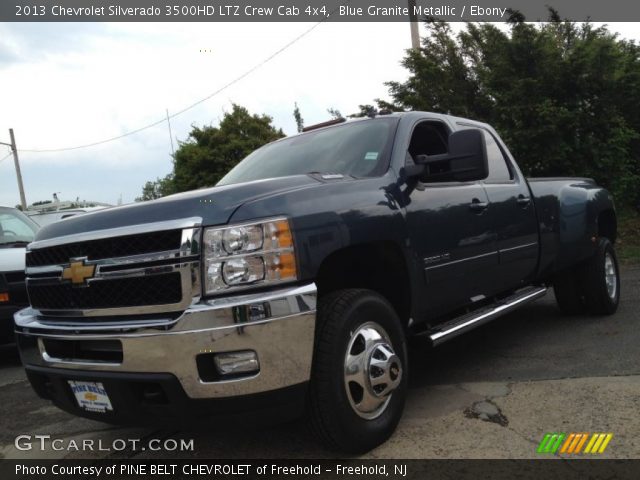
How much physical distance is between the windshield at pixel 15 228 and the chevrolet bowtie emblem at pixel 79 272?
360 centimetres

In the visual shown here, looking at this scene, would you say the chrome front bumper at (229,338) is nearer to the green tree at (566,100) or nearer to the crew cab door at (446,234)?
the crew cab door at (446,234)

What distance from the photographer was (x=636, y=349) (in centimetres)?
427

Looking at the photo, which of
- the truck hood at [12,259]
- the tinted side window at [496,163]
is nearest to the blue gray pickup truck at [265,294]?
the tinted side window at [496,163]

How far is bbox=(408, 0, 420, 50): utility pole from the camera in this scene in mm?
12811

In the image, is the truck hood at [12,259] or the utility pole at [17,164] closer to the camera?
the truck hood at [12,259]

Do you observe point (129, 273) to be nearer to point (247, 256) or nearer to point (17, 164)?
point (247, 256)

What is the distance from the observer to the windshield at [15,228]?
5.96 metres

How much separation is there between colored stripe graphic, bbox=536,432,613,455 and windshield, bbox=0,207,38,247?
5.18 m

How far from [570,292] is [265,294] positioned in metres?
4.09

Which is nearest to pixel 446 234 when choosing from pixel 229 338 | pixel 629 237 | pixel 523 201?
pixel 523 201

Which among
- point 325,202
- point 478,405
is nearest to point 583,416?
point 478,405

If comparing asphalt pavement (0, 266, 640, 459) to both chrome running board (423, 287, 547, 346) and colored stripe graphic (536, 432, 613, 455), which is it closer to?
colored stripe graphic (536, 432, 613, 455)

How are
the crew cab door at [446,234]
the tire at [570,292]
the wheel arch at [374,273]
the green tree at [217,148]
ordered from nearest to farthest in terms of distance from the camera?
1. the wheel arch at [374,273]
2. the crew cab door at [446,234]
3. the tire at [570,292]
4. the green tree at [217,148]

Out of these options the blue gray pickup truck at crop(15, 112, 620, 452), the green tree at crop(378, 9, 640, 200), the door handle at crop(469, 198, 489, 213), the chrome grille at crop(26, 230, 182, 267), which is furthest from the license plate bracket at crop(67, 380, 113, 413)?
the green tree at crop(378, 9, 640, 200)
